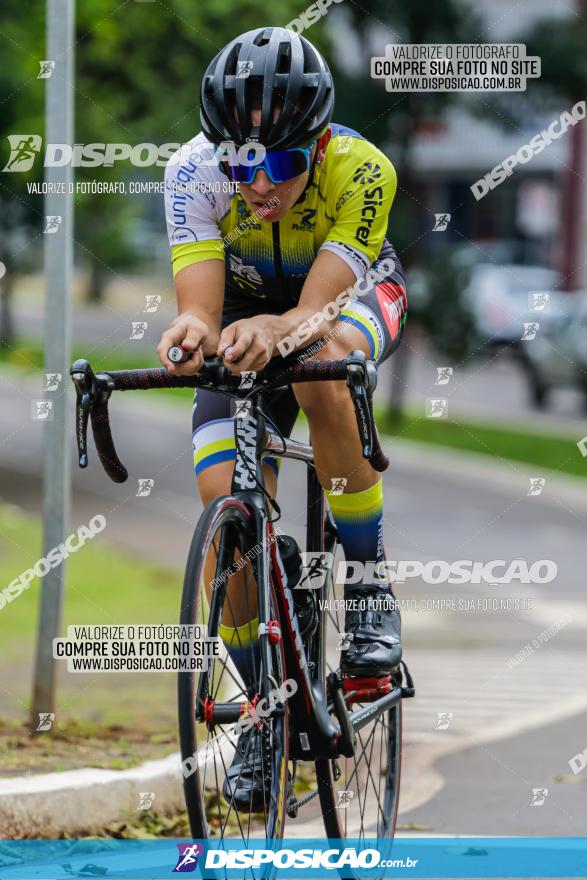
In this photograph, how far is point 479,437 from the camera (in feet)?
70.2

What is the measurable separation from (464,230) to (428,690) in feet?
148

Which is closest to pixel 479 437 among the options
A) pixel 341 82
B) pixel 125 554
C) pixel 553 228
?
pixel 341 82

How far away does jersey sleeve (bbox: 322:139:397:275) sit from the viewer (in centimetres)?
411

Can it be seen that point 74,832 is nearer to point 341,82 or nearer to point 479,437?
point 341,82

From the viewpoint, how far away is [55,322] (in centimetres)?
628

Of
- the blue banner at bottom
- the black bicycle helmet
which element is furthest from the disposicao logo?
the black bicycle helmet

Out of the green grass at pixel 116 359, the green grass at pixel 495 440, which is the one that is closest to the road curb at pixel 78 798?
the green grass at pixel 495 440

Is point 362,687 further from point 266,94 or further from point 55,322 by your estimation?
point 55,322

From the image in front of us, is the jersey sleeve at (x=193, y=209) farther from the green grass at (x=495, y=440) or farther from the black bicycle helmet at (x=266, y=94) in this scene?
the green grass at (x=495, y=440)

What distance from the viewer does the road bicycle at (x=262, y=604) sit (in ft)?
11.6

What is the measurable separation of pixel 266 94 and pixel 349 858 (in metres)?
2.05

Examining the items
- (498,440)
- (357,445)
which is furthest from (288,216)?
(498,440)

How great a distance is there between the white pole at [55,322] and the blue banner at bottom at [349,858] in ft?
4.77

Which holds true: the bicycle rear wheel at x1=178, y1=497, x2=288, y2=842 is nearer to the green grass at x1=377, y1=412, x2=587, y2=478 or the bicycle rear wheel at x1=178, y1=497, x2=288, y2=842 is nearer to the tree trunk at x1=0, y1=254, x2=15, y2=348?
the green grass at x1=377, y1=412, x2=587, y2=478
